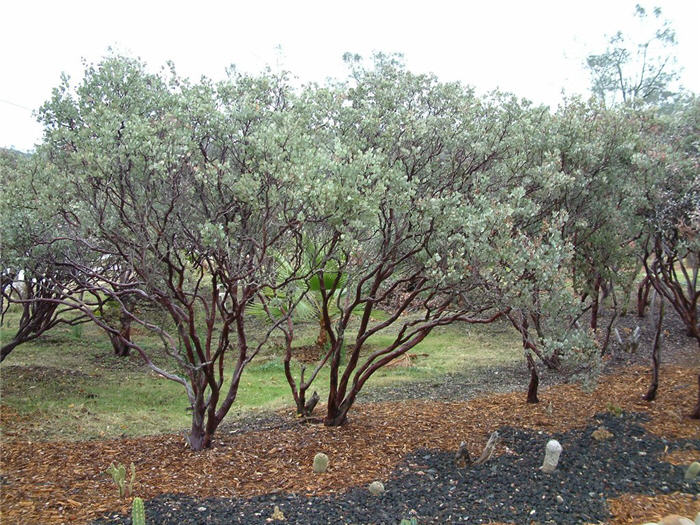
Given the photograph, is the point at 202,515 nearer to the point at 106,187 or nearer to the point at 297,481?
the point at 297,481

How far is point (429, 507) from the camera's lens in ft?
14.7

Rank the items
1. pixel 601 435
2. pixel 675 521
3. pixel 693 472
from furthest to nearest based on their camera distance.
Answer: pixel 601 435, pixel 693 472, pixel 675 521

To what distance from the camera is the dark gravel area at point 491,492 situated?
14.1 feet

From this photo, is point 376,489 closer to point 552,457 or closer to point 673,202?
point 552,457

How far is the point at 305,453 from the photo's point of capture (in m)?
5.70

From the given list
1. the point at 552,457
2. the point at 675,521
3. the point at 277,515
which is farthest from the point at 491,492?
the point at 277,515

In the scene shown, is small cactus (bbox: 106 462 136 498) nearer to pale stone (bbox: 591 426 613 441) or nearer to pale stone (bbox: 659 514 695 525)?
pale stone (bbox: 659 514 695 525)

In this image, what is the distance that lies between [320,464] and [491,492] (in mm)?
1525

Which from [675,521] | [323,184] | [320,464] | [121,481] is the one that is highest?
[323,184]

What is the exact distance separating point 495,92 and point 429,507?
434cm

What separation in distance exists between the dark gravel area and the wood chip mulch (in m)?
0.18

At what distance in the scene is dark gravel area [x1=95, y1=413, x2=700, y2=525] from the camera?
14.1 feet

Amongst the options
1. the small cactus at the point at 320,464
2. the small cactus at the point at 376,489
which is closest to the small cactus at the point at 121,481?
the small cactus at the point at 320,464

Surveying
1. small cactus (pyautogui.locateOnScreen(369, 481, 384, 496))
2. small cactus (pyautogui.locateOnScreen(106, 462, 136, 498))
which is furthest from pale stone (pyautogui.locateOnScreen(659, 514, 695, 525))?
small cactus (pyautogui.locateOnScreen(106, 462, 136, 498))
